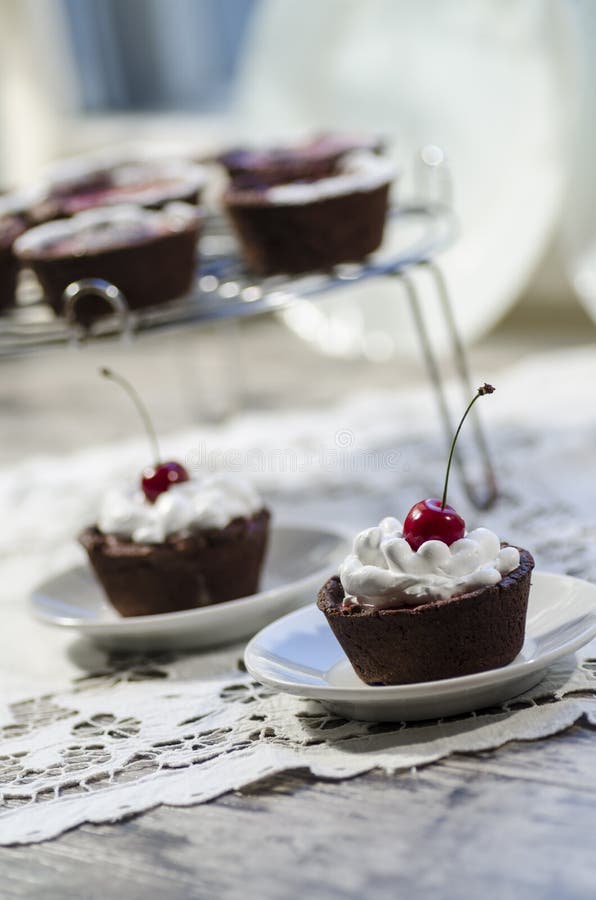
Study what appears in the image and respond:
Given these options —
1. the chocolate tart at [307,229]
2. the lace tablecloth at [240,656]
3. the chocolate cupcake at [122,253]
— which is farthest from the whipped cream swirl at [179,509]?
the chocolate tart at [307,229]

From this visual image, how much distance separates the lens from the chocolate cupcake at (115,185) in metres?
2.03

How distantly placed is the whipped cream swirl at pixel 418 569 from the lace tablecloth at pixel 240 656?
0.39ft

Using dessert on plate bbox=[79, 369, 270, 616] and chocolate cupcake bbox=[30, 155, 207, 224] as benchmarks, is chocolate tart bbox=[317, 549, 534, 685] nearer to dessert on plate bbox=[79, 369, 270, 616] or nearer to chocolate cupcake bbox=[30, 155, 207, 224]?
dessert on plate bbox=[79, 369, 270, 616]

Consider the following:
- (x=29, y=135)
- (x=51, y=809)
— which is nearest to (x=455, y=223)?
(x=51, y=809)

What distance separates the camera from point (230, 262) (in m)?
2.10

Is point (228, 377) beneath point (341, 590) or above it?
beneath

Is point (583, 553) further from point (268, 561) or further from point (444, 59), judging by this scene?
point (444, 59)

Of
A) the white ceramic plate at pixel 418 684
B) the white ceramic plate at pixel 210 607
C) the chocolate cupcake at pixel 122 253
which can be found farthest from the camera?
the chocolate cupcake at pixel 122 253

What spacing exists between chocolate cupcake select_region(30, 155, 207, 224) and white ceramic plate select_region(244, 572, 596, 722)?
847 millimetres

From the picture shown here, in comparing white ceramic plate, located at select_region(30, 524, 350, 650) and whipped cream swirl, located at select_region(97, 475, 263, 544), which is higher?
whipped cream swirl, located at select_region(97, 475, 263, 544)

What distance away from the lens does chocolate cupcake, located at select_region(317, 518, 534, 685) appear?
1214mm

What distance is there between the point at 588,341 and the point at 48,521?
137cm

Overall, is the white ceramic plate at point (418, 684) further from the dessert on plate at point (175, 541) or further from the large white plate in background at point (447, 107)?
the large white plate in background at point (447, 107)

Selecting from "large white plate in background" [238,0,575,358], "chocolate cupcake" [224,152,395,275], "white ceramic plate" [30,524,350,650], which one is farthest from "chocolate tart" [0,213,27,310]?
"large white plate in background" [238,0,575,358]
